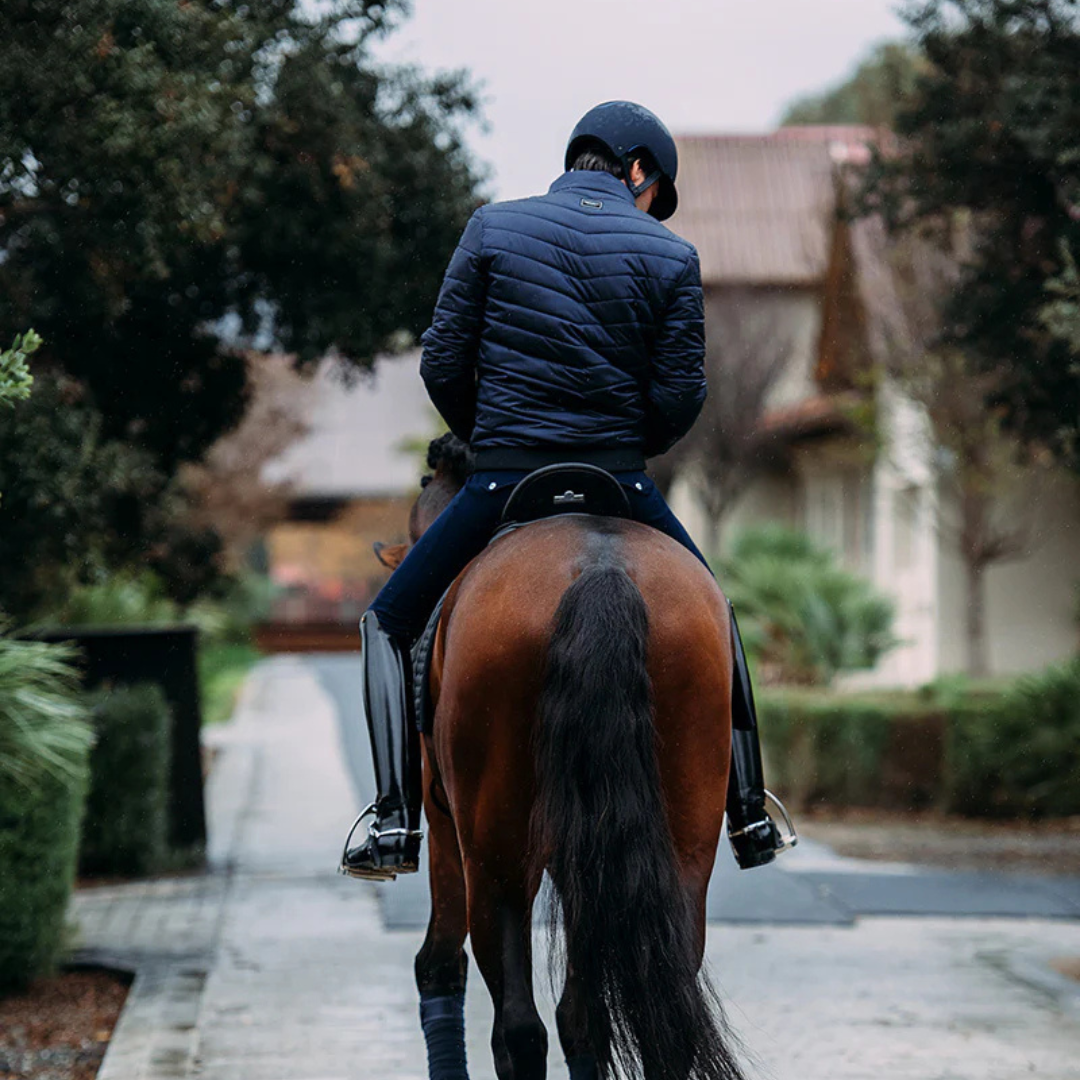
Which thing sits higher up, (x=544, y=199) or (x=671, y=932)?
(x=544, y=199)

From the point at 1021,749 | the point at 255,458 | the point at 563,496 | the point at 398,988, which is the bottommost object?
the point at 398,988

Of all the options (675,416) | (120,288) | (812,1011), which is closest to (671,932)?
(675,416)

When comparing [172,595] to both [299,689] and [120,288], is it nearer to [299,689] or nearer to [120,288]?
[120,288]

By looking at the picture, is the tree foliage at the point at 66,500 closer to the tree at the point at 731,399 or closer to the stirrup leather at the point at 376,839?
the stirrup leather at the point at 376,839

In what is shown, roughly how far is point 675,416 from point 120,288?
404 centimetres

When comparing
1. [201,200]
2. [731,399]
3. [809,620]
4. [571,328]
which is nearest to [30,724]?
[201,200]

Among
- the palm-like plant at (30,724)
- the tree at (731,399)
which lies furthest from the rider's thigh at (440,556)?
the tree at (731,399)

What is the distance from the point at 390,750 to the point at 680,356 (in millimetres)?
1395

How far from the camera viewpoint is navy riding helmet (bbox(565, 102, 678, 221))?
4.71 m

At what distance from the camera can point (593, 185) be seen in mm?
4602

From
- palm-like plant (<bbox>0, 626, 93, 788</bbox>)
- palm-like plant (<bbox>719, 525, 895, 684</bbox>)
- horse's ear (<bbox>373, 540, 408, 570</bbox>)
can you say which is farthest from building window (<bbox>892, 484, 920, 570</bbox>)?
horse's ear (<bbox>373, 540, 408, 570</bbox>)

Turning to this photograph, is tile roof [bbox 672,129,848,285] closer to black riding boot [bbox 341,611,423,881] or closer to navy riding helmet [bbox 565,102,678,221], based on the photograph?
navy riding helmet [bbox 565,102,678,221]

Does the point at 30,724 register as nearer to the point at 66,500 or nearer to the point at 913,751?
the point at 66,500

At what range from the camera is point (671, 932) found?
12.4 feet
